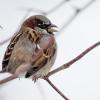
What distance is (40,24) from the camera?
0.64 metres

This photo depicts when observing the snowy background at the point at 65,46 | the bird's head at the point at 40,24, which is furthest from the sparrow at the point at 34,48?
the snowy background at the point at 65,46

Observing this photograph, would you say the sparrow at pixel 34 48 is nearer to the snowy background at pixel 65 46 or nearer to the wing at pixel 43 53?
the wing at pixel 43 53

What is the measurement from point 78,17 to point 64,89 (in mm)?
248

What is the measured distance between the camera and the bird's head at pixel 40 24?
64 cm

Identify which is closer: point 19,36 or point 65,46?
point 19,36

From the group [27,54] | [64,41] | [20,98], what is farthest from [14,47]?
[64,41]

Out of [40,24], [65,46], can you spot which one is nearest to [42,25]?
[40,24]

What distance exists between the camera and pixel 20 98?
0.90m

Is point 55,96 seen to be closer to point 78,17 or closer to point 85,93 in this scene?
point 85,93

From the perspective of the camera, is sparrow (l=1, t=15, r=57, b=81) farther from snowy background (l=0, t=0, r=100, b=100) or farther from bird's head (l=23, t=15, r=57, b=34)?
snowy background (l=0, t=0, r=100, b=100)

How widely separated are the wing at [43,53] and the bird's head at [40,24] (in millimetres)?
15

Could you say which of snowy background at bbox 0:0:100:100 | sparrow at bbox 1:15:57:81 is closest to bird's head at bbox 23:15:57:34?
sparrow at bbox 1:15:57:81

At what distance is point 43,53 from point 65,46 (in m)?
0.41

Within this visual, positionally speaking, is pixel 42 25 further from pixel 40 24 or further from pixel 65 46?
pixel 65 46
